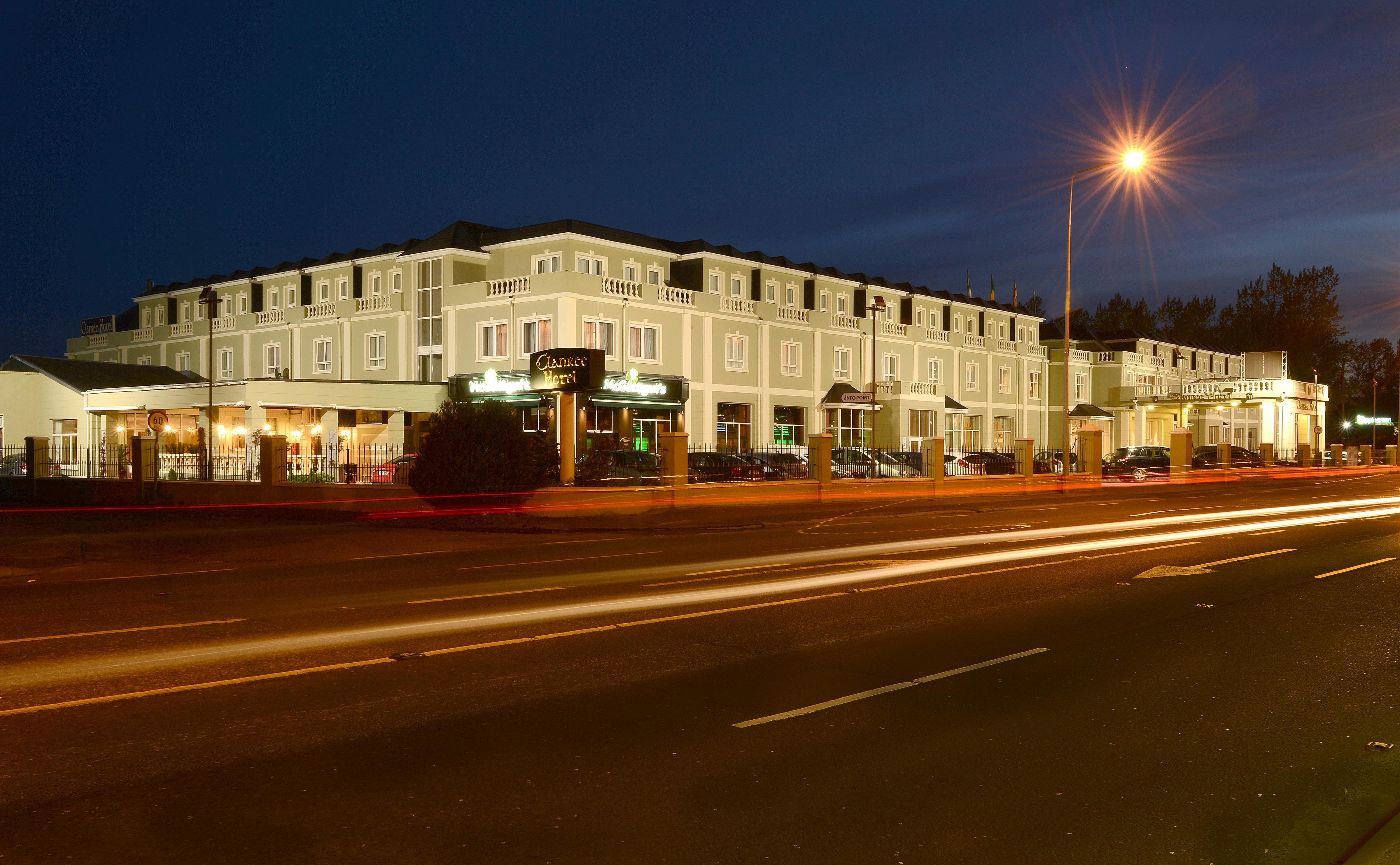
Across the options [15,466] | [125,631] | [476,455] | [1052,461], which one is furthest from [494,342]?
[125,631]

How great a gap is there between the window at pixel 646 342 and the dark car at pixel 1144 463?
24.3m

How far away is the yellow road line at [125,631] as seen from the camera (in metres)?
9.76

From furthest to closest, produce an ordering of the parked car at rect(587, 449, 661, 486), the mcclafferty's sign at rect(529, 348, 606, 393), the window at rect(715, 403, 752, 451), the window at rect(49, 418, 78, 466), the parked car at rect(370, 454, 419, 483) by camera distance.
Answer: the window at rect(49, 418, 78, 466) < the window at rect(715, 403, 752, 451) < the parked car at rect(587, 449, 661, 486) < the parked car at rect(370, 454, 419, 483) < the mcclafferty's sign at rect(529, 348, 606, 393)

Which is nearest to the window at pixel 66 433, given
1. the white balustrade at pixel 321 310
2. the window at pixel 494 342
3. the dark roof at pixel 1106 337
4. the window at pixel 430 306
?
the white balustrade at pixel 321 310

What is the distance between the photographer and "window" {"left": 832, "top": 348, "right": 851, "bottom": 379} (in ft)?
179

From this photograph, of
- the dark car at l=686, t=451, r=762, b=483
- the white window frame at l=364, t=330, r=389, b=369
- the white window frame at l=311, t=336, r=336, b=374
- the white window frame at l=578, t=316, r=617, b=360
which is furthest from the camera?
the white window frame at l=311, t=336, r=336, b=374

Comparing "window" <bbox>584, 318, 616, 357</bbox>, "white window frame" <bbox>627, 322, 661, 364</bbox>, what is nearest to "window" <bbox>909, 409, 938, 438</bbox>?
"white window frame" <bbox>627, 322, 661, 364</bbox>

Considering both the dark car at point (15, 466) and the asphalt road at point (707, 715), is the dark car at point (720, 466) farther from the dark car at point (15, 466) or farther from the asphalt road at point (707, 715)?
the dark car at point (15, 466)

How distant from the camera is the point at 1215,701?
7391 millimetres

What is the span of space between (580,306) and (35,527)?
76.4 ft

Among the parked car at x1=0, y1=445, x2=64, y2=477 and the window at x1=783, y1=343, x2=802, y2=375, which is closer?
the parked car at x1=0, y1=445, x2=64, y2=477

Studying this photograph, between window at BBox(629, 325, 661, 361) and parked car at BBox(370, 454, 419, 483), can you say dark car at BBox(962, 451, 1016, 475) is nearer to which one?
window at BBox(629, 325, 661, 361)

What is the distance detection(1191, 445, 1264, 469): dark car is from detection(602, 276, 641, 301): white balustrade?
31.8 meters

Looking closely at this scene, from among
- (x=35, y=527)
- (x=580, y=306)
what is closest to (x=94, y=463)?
(x=35, y=527)
